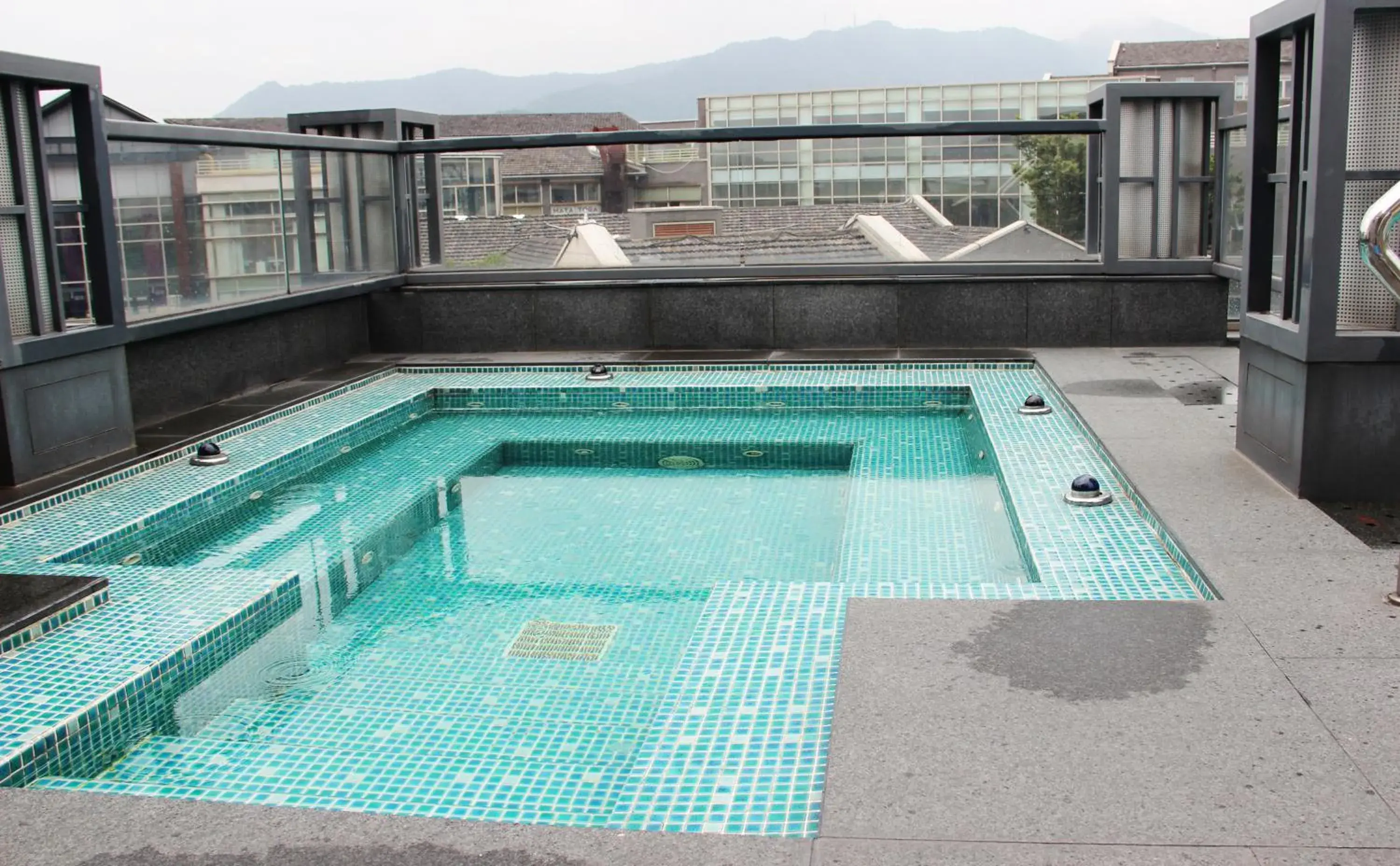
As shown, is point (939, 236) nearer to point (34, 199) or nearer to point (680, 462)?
point (680, 462)

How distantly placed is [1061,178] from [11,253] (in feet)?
24.8

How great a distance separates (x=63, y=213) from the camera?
6496 millimetres

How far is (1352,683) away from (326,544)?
14.6ft

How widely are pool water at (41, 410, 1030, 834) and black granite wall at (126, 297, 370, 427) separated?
128cm

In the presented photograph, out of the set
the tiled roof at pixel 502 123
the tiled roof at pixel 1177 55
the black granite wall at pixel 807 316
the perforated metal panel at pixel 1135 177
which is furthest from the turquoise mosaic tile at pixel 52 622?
the tiled roof at pixel 1177 55

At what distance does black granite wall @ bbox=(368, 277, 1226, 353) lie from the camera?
31.6ft

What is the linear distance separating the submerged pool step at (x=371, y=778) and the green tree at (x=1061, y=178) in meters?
7.32

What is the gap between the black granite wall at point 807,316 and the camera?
9.62 meters

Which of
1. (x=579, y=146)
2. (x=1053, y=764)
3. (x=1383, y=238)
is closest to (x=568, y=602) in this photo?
(x=1053, y=764)

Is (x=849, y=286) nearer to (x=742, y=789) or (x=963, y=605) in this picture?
(x=963, y=605)

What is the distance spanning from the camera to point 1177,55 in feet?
225

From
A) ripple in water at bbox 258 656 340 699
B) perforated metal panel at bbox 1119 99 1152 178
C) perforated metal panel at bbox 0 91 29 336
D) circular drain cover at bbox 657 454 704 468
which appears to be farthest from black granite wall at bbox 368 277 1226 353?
ripple in water at bbox 258 656 340 699

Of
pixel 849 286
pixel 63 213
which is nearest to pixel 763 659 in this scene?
pixel 63 213

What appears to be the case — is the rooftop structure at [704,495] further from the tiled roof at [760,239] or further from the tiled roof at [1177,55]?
the tiled roof at [1177,55]
